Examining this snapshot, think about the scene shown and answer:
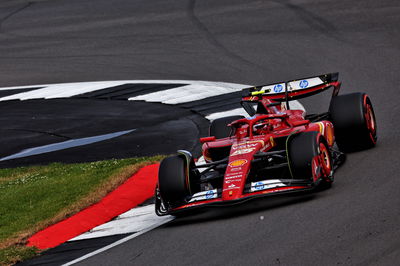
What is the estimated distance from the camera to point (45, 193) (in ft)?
37.9

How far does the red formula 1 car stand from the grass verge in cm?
137

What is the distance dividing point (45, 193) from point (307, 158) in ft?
12.5

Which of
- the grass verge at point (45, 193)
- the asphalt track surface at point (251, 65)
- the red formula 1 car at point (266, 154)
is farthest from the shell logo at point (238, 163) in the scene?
the grass verge at point (45, 193)

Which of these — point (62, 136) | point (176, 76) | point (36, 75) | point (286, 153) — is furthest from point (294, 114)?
point (36, 75)

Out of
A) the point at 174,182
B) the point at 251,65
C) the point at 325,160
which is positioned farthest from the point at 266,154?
the point at 251,65

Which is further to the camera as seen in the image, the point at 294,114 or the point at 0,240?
the point at 294,114

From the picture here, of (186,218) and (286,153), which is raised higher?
(286,153)

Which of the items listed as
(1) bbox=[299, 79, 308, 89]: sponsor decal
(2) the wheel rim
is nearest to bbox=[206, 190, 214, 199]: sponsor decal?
(2) the wheel rim

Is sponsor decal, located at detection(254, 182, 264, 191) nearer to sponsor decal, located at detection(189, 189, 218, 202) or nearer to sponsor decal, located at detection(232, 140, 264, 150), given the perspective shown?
sponsor decal, located at detection(189, 189, 218, 202)

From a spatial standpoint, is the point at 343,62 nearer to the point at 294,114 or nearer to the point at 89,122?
the point at 89,122

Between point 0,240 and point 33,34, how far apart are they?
560 inches

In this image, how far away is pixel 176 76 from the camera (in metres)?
18.1

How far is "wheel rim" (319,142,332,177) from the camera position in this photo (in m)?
9.52

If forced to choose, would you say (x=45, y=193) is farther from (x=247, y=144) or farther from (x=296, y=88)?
(x=296, y=88)
